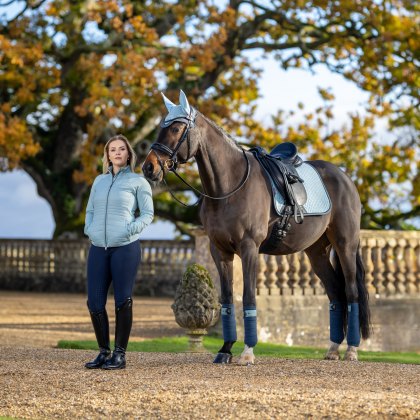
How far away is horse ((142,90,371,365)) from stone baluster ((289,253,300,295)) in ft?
18.7

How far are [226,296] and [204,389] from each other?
87.0 inches

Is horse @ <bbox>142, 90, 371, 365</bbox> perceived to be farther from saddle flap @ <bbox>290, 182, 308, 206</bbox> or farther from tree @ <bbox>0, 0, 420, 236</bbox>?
tree @ <bbox>0, 0, 420, 236</bbox>

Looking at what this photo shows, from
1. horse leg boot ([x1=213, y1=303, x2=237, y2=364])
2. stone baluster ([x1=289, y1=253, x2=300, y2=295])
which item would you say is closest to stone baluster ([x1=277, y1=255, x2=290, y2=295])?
stone baluster ([x1=289, y1=253, x2=300, y2=295])

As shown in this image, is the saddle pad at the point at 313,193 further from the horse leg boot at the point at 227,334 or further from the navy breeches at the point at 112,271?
the navy breeches at the point at 112,271

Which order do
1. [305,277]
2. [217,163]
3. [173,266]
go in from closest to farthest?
[217,163]
[305,277]
[173,266]

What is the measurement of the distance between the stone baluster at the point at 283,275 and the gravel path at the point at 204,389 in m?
6.10

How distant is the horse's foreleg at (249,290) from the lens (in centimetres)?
973

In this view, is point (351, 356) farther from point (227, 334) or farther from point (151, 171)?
point (151, 171)

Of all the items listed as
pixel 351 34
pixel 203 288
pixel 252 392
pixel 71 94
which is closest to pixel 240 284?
pixel 203 288

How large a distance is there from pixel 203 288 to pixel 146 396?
468 centimetres

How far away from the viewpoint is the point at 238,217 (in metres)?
9.76

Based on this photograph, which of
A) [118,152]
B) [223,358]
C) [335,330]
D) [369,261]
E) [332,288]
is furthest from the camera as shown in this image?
[369,261]

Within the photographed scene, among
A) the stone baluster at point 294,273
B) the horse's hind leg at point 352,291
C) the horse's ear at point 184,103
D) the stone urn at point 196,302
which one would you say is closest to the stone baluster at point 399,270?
the stone baluster at point 294,273

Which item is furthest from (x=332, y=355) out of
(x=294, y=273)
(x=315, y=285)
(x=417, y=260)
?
(x=417, y=260)
